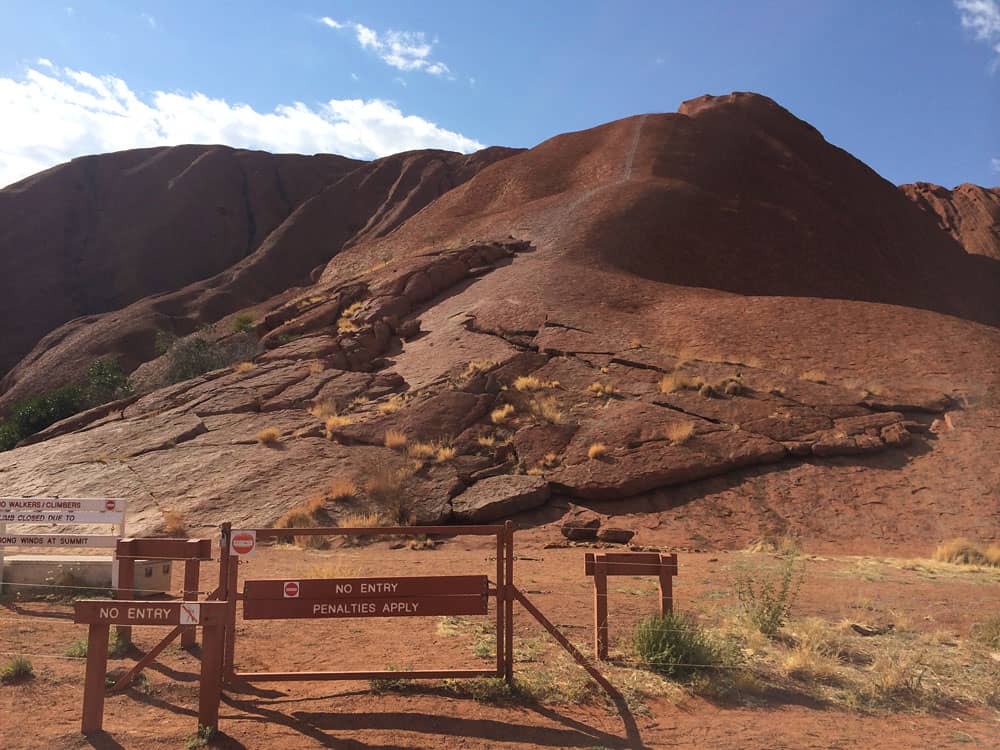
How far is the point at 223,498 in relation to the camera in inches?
733

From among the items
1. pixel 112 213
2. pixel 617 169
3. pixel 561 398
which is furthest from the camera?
pixel 112 213

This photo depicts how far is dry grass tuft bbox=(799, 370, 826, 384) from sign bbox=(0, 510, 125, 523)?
1821 cm

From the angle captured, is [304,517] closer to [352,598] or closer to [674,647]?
[352,598]

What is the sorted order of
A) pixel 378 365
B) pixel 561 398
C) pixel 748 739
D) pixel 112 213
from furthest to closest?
1. pixel 112 213
2. pixel 378 365
3. pixel 561 398
4. pixel 748 739

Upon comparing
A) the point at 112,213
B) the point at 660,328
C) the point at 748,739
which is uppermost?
the point at 112,213

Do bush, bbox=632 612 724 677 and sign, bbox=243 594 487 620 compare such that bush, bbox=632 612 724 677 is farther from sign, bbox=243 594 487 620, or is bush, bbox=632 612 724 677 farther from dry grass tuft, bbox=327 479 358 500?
dry grass tuft, bbox=327 479 358 500

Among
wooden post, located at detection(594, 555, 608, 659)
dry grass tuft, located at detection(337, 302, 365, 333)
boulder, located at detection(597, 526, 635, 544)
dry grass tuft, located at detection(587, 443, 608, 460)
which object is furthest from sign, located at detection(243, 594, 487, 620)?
dry grass tuft, located at detection(337, 302, 365, 333)

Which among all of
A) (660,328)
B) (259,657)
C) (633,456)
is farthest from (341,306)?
(259,657)

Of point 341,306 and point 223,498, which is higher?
point 341,306

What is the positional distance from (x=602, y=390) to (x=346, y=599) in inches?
629

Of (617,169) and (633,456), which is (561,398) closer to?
(633,456)

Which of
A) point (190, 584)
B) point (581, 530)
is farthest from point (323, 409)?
point (190, 584)

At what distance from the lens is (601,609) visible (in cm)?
828

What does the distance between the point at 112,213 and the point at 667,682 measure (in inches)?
3485
